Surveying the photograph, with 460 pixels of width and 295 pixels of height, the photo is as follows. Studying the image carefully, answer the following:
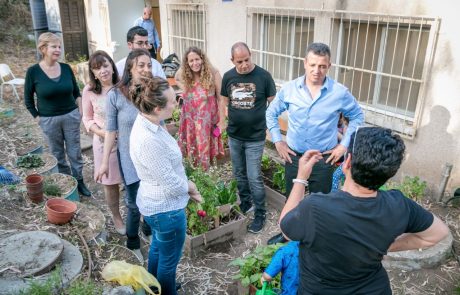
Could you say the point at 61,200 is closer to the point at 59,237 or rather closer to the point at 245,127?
the point at 59,237

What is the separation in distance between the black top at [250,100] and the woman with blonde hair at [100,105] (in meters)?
1.29

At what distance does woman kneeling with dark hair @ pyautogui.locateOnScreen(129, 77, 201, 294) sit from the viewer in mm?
2646

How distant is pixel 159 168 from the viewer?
2658mm

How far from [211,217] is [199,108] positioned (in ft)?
4.85

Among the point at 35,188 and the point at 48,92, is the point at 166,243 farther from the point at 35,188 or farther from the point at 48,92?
the point at 48,92

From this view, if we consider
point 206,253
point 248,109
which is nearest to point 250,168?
point 248,109

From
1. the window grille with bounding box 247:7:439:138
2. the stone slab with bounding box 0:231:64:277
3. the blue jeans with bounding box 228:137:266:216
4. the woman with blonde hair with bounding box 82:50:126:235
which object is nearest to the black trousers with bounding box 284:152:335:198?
the blue jeans with bounding box 228:137:266:216

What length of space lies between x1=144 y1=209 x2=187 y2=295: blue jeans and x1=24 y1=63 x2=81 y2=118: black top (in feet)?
8.14

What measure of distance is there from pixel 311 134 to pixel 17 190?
3.34m

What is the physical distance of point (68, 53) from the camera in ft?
41.2

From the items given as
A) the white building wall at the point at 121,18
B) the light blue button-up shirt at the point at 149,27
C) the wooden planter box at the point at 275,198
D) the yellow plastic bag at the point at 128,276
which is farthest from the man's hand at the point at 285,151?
the white building wall at the point at 121,18

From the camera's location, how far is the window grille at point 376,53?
187 inches

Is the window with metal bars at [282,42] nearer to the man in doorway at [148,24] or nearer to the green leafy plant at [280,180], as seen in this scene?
the green leafy plant at [280,180]

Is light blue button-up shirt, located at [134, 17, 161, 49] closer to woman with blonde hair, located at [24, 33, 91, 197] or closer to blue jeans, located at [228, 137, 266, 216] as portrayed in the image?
woman with blonde hair, located at [24, 33, 91, 197]
